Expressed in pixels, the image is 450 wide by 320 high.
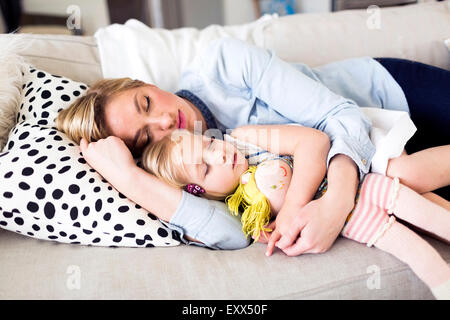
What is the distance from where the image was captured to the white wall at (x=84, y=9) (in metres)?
3.36

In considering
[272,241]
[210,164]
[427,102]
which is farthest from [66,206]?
[427,102]

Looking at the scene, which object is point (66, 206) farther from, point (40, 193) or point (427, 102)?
point (427, 102)

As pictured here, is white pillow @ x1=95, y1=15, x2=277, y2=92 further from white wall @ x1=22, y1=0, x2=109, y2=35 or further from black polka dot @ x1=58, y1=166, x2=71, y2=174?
white wall @ x1=22, y1=0, x2=109, y2=35

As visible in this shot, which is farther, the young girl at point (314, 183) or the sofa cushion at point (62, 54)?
the sofa cushion at point (62, 54)

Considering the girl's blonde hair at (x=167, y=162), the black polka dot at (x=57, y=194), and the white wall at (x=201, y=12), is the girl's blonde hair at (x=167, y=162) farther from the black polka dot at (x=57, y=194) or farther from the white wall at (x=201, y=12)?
the white wall at (x=201, y=12)

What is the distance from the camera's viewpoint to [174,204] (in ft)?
2.95

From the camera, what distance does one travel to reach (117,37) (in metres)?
1.40

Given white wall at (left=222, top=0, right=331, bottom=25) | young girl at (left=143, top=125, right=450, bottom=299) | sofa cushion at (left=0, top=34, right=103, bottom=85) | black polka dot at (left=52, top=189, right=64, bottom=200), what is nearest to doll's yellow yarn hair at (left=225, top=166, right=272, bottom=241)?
young girl at (left=143, top=125, right=450, bottom=299)

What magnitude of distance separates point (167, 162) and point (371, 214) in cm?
48

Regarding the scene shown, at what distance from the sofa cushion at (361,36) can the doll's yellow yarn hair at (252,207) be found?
73cm

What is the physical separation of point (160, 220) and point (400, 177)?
554mm

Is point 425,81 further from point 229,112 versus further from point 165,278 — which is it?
point 165,278

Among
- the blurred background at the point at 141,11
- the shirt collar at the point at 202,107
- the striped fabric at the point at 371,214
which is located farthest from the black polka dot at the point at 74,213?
the blurred background at the point at 141,11

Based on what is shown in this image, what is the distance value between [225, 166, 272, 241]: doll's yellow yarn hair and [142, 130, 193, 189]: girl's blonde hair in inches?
5.4
